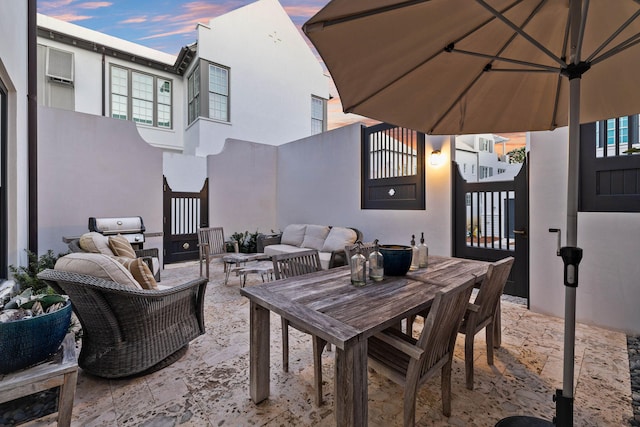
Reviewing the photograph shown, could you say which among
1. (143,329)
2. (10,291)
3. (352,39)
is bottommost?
(143,329)

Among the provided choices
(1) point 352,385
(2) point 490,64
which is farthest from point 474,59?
(1) point 352,385

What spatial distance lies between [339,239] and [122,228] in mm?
3701

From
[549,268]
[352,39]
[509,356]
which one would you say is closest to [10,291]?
[352,39]

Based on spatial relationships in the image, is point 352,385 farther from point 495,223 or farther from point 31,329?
point 495,223

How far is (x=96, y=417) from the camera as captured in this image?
183cm

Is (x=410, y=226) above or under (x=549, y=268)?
above

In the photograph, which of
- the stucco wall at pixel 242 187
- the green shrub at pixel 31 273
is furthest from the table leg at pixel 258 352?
the stucco wall at pixel 242 187

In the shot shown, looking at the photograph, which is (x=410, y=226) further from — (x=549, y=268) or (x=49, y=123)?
(x=49, y=123)

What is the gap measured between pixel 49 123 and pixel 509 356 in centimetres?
718

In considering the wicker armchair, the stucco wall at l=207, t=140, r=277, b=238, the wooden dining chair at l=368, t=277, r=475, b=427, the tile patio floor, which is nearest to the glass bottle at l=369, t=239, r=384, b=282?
the wooden dining chair at l=368, t=277, r=475, b=427

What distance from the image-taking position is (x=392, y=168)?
16.9ft

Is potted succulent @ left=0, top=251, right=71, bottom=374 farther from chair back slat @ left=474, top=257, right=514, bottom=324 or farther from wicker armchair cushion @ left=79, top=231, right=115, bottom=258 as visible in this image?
chair back slat @ left=474, top=257, right=514, bottom=324

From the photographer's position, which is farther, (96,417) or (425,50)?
(96,417)

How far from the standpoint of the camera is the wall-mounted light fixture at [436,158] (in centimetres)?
441
